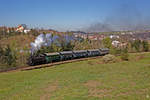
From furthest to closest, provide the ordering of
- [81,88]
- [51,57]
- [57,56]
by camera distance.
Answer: [57,56] < [51,57] < [81,88]

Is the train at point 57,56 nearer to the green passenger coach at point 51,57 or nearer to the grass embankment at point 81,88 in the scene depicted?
the green passenger coach at point 51,57

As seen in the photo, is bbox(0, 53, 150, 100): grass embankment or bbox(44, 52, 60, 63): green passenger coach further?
bbox(44, 52, 60, 63): green passenger coach

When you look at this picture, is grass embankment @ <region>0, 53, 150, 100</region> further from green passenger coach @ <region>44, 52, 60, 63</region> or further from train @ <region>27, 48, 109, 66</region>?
green passenger coach @ <region>44, 52, 60, 63</region>

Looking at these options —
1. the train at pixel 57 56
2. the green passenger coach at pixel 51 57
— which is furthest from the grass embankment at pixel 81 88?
the green passenger coach at pixel 51 57

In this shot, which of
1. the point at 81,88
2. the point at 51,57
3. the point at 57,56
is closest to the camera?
the point at 81,88

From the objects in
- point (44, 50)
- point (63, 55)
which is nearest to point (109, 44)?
point (44, 50)

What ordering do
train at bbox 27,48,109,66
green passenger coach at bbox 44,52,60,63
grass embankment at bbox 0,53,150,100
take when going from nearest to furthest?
grass embankment at bbox 0,53,150,100 < train at bbox 27,48,109,66 < green passenger coach at bbox 44,52,60,63

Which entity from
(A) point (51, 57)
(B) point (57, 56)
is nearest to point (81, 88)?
(A) point (51, 57)

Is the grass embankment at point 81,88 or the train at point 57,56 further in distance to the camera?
the train at point 57,56

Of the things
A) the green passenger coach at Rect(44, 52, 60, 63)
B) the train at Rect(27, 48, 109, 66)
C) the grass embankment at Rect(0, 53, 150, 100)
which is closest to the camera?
the grass embankment at Rect(0, 53, 150, 100)

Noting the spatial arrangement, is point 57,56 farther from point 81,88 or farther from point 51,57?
point 81,88

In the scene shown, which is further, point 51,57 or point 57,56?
point 57,56

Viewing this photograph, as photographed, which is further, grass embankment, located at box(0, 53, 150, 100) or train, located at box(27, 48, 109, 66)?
train, located at box(27, 48, 109, 66)

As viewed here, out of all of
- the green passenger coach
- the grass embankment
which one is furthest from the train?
the grass embankment
